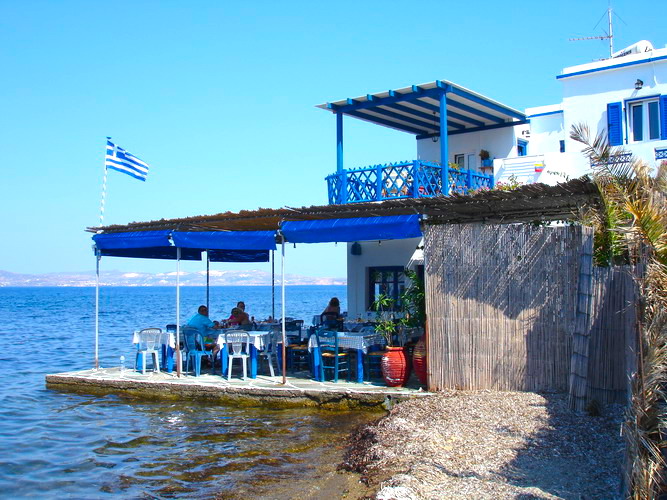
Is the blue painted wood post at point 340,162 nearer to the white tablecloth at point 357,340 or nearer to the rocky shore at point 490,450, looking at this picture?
the white tablecloth at point 357,340

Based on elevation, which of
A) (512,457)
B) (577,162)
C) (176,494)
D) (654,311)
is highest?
(577,162)

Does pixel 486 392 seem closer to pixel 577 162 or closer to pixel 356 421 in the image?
pixel 356 421

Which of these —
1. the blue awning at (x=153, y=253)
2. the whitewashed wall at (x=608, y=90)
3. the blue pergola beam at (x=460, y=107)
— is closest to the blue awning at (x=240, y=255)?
the blue awning at (x=153, y=253)

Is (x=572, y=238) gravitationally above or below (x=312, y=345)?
above

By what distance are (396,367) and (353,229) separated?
2.54m

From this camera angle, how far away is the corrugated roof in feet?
32.8

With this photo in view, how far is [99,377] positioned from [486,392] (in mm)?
8288

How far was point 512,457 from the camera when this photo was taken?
7.45 metres

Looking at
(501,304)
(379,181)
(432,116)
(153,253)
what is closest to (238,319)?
(153,253)

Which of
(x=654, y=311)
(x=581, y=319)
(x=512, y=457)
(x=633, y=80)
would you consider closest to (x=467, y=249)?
(x=581, y=319)

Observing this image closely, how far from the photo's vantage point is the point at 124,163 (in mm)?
16016

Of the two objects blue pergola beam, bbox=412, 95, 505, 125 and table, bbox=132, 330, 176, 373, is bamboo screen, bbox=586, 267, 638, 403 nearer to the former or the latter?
blue pergola beam, bbox=412, 95, 505, 125

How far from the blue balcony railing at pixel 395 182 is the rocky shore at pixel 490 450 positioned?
20.1 ft

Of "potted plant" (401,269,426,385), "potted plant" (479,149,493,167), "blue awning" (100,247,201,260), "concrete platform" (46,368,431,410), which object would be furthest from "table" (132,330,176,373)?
"potted plant" (479,149,493,167)
